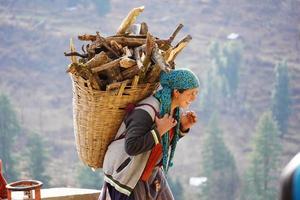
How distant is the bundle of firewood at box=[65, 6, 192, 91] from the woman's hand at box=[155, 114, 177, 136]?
0.64ft

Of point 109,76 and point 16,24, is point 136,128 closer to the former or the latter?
point 109,76

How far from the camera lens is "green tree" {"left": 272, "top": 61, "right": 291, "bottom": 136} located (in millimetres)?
47344

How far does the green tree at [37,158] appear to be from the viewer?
41.4 m

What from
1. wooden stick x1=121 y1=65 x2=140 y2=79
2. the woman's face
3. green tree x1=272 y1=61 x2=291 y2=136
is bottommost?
green tree x1=272 y1=61 x2=291 y2=136

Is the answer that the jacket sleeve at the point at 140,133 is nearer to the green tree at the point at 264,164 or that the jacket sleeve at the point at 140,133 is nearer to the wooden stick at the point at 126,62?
the wooden stick at the point at 126,62

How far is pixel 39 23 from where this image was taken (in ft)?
182

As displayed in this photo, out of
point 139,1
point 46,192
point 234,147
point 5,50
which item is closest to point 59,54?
point 5,50

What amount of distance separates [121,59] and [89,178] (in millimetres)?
36561

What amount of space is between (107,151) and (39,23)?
174ft

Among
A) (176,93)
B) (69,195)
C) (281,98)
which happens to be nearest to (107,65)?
(176,93)

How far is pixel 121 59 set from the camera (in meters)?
3.22

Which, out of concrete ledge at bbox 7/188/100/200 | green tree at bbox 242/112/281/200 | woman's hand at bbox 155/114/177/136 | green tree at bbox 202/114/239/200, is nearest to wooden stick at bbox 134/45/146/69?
woman's hand at bbox 155/114/177/136

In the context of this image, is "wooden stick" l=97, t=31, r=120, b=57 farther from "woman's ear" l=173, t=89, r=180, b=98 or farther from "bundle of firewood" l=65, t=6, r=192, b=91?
"woman's ear" l=173, t=89, r=180, b=98

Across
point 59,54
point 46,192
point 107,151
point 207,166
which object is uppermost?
point 107,151
